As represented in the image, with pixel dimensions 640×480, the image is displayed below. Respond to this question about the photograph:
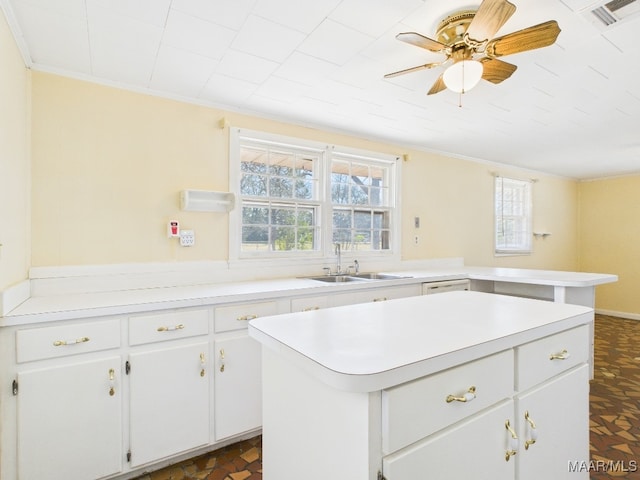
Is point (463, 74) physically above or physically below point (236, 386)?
above

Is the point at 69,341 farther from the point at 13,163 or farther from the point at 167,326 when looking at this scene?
the point at 13,163

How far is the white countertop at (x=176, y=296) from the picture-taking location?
66.2 inches

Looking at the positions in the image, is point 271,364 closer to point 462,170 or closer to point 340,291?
point 340,291

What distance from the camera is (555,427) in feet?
4.18

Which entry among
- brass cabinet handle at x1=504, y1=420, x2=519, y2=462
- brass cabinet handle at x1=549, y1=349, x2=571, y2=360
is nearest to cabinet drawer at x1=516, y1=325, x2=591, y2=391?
brass cabinet handle at x1=549, y1=349, x2=571, y2=360

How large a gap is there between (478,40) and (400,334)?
4.96 feet

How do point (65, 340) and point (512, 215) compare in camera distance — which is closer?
point (65, 340)

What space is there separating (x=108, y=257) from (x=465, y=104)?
299 centimetres

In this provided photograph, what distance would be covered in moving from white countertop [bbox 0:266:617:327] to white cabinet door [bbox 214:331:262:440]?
0.29 metres

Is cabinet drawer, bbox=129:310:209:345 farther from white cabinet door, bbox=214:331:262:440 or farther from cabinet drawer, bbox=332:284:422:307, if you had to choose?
cabinet drawer, bbox=332:284:422:307

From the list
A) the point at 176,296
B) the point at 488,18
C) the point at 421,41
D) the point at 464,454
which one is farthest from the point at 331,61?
the point at 464,454

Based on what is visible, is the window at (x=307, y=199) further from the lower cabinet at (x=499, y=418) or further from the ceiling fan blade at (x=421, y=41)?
the lower cabinet at (x=499, y=418)

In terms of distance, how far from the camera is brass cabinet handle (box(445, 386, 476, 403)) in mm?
944

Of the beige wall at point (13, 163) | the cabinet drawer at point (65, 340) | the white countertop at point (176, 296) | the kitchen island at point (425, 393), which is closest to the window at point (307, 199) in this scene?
the white countertop at point (176, 296)
